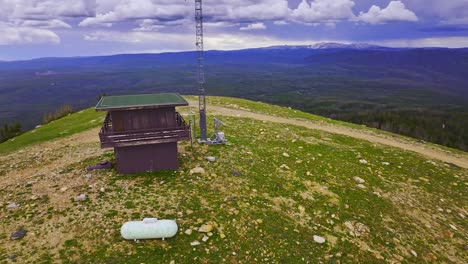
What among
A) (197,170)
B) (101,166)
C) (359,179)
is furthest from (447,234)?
(101,166)

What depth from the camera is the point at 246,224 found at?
61.0 feet

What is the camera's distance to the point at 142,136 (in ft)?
74.0

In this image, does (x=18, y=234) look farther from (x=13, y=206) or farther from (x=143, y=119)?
(x=143, y=119)

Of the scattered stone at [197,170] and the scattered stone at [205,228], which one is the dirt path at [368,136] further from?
the scattered stone at [205,228]

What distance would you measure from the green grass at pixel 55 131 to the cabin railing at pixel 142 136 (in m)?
18.6

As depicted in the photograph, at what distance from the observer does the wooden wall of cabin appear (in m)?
22.7

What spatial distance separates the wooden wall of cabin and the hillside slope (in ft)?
11.9

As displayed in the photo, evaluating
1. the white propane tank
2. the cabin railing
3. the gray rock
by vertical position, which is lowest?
the gray rock

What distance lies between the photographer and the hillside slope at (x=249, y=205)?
1648 cm

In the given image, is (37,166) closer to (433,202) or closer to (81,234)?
(81,234)

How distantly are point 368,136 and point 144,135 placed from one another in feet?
99.7

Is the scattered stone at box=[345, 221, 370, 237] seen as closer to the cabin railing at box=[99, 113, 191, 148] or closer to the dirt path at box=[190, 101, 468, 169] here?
the cabin railing at box=[99, 113, 191, 148]

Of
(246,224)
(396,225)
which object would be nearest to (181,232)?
(246,224)

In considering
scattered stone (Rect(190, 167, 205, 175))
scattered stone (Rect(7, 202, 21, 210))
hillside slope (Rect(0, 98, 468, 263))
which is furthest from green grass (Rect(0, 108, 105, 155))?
scattered stone (Rect(190, 167, 205, 175))
